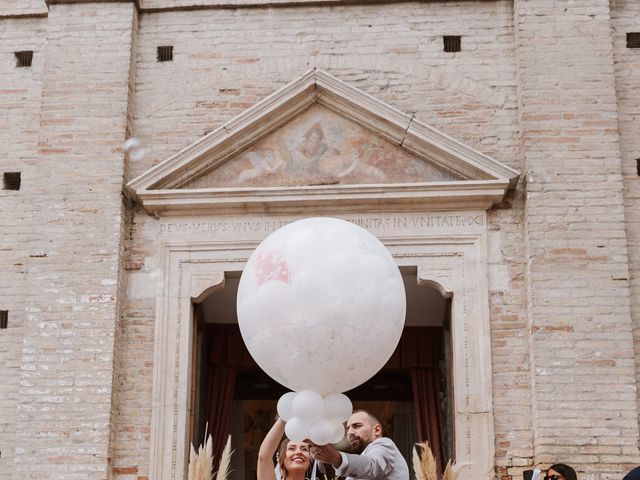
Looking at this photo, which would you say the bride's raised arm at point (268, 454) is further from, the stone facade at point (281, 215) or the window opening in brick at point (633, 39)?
the window opening in brick at point (633, 39)

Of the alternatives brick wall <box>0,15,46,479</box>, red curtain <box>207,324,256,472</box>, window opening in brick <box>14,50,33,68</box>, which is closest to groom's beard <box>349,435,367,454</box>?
brick wall <box>0,15,46,479</box>

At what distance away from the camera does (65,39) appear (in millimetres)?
11016

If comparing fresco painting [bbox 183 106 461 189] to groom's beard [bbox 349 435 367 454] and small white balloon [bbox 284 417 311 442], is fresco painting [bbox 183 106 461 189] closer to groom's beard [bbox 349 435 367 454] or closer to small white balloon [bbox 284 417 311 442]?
groom's beard [bbox 349 435 367 454]

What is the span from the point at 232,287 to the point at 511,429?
3012 mm

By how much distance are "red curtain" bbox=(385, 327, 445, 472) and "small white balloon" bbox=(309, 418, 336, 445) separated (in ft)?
22.0

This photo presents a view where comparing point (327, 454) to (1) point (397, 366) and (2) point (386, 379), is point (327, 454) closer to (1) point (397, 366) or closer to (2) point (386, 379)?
(1) point (397, 366)

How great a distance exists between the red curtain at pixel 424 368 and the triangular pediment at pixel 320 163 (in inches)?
92.9

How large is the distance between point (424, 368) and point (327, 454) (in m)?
6.99

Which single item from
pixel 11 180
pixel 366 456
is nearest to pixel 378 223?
pixel 11 180

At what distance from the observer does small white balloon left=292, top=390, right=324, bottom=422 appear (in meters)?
5.25

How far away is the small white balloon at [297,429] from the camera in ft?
17.2

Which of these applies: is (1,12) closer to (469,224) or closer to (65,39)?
(65,39)

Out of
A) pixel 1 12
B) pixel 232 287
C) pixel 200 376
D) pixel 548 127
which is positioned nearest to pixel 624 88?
pixel 548 127

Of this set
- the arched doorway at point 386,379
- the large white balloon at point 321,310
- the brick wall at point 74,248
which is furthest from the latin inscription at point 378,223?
the large white balloon at point 321,310
